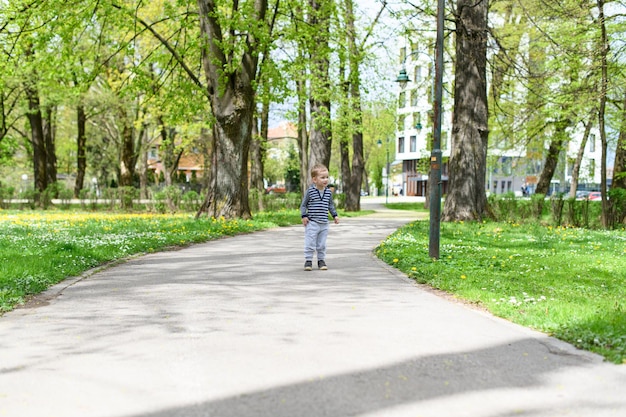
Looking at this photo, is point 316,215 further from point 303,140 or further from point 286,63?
point 303,140

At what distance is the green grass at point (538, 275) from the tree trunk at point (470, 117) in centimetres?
304

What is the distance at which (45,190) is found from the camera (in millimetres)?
30594

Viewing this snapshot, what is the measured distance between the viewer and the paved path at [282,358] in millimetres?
3725

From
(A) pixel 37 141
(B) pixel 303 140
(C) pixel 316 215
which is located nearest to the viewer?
(C) pixel 316 215

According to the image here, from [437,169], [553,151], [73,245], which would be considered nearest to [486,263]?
[437,169]

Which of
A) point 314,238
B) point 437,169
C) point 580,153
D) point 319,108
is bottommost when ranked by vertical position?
point 314,238

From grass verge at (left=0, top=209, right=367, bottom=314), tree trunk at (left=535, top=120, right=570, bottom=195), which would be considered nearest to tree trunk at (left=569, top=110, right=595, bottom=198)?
tree trunk at (left=535, top=120, right=570, bottom=195)

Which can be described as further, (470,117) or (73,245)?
(470,117)

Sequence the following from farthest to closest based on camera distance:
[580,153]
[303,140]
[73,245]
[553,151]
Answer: [580,153] → [303,140] → [553,151] → [73,245]

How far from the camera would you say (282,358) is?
4684 mm

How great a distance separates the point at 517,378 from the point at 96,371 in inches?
116

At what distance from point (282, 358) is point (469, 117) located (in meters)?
15.4

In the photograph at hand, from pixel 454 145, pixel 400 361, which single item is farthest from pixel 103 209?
pixel 400 361

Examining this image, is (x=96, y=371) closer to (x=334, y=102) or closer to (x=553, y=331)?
(x=553, y=331)
